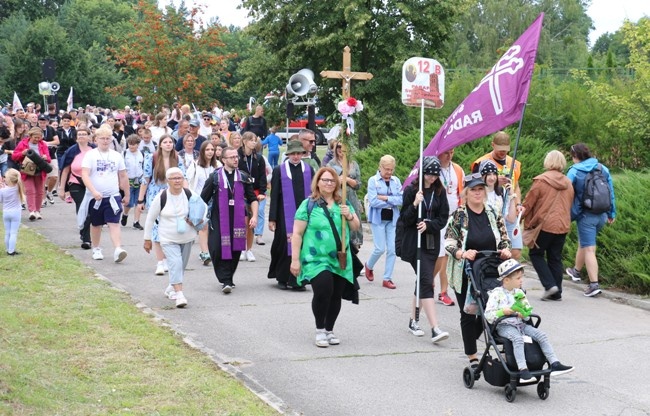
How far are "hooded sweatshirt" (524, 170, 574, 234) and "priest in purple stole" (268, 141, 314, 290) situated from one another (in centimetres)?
285

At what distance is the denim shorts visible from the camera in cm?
1221

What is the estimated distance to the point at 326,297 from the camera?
30.4 ft

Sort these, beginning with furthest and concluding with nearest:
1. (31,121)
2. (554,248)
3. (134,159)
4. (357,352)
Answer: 1. (31,121)
2. (134,159)
3. (554,248)
4. (357,352)

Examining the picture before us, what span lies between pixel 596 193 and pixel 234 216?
15.0ft

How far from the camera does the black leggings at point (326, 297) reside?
364 inches

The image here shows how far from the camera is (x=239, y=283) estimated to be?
41.5 feet

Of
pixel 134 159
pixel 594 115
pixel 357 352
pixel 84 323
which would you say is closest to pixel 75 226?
pixel 134 159

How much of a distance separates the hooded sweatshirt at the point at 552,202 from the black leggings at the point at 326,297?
11.6 ft

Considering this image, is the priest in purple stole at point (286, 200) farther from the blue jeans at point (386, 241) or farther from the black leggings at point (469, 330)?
the black leggings at point (469, 330)

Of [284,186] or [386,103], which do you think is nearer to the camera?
[284,186]

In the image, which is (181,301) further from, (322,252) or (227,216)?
(322,252)

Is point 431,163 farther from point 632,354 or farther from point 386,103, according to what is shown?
point 386,103

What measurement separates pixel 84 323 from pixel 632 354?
5.37m

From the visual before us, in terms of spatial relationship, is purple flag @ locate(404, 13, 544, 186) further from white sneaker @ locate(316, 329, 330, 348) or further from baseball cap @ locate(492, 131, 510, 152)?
white sneaker @ locate(316, 329, 330, 348)
